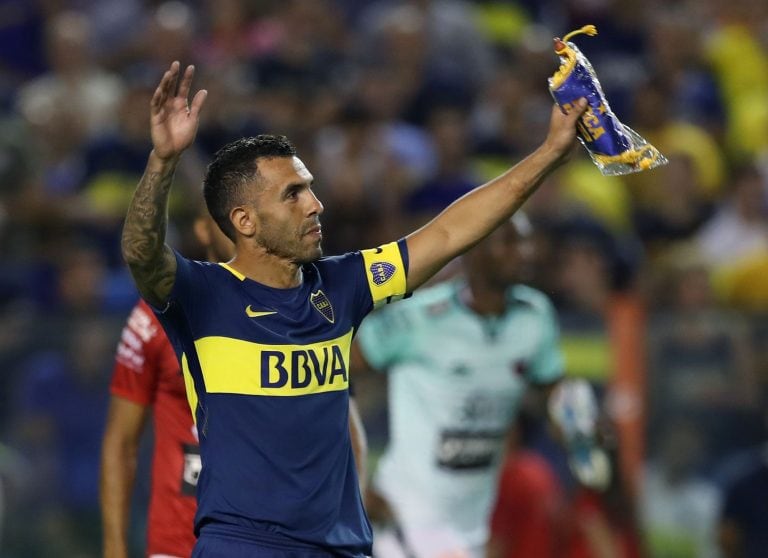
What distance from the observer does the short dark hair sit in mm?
4535

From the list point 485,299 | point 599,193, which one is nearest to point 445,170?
point 599,193

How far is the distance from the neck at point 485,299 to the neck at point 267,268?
2.28 meters

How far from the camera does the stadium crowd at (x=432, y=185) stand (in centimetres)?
898

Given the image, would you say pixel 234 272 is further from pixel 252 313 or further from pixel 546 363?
pixel 546 363

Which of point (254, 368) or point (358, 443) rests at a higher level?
point (254, 368)

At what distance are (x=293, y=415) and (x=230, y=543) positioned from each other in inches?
16.1

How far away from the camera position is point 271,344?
14.6 feet

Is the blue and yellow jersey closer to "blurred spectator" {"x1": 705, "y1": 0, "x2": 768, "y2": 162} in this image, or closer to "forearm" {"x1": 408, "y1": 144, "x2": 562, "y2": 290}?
"forearm" {"x1": 408, "y1": 144, "x2": 562, "y2": 290}

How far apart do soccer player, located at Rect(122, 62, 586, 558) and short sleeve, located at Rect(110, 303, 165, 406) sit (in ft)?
2.98

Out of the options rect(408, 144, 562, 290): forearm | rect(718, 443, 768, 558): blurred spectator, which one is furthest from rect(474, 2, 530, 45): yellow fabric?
rect(408, 144, 562, 290): forearm

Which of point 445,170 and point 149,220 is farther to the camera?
point 445,170

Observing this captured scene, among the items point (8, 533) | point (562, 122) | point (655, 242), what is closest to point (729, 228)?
point (655, 242)

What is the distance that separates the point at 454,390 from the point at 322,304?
2143 mm

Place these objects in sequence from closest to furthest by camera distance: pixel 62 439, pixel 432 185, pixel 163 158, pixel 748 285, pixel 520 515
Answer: pixel 163 158, pixel 520 515, pixel 62 439, pixel 748 285, pixel 432 185
